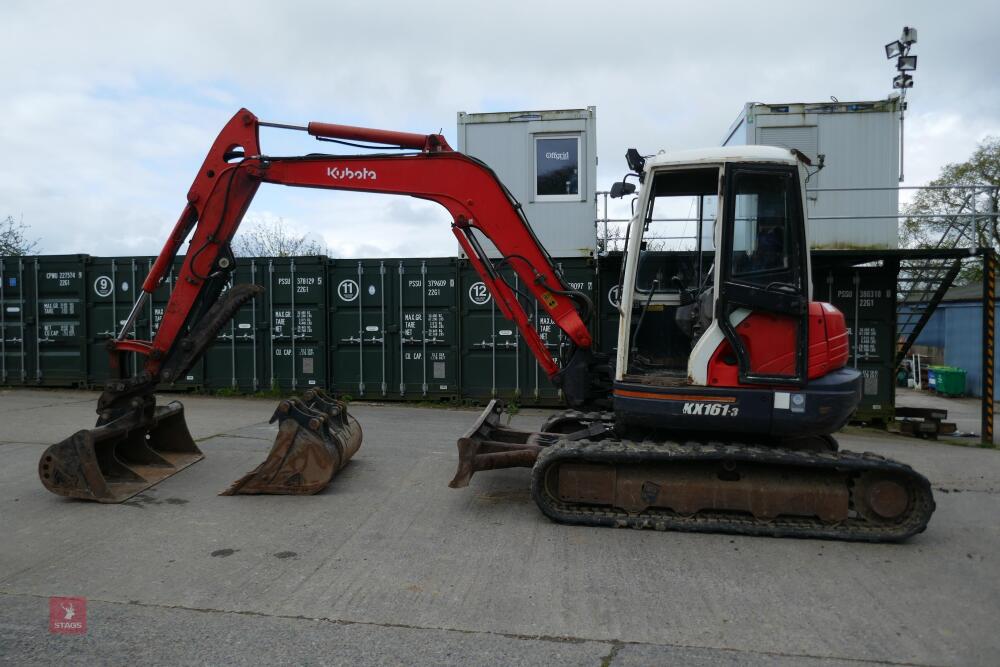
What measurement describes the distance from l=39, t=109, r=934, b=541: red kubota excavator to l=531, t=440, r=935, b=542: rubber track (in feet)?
0.05

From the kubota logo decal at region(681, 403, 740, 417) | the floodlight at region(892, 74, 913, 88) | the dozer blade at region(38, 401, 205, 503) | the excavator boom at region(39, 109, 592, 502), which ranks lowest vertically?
the dozer blade at region(38, 401, 205, 503)

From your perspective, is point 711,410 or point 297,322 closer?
point 711,410

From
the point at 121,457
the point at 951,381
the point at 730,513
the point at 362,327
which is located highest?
the point at 362,327

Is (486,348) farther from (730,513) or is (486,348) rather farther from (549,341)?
(730,513)

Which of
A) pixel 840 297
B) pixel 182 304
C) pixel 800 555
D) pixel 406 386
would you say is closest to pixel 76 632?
pixel 182 304

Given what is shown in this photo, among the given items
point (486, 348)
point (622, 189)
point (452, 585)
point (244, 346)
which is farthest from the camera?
point (244, 346)

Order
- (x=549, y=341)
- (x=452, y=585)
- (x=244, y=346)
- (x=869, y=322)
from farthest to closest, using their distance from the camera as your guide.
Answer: (x=244, y=346)
(x=549, y=341)
(x=869, y=322)
(x=452, y=585)

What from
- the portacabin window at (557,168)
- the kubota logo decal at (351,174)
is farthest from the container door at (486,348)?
the kubota logo decal at (351,174)

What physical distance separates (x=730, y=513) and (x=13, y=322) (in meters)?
14.4

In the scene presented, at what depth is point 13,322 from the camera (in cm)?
1395

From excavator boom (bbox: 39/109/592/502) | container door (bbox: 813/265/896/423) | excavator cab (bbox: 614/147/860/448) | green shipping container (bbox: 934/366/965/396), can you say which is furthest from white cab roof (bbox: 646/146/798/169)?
green shipping container (bbox: 934/366/965/396)

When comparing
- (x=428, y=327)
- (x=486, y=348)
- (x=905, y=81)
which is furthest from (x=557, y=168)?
(x=905, y=81)

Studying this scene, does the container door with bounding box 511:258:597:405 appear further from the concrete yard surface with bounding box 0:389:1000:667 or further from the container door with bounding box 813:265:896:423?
the concrete yard surface with bounding box 0:389:1000:667

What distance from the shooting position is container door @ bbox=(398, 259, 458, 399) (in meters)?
12.6
